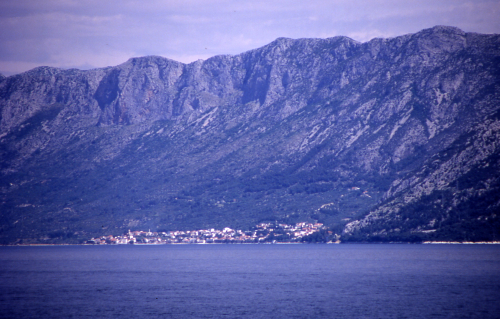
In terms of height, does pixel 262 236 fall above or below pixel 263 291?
below

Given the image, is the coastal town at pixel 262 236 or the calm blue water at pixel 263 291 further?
the coastal town at pixel 262 236

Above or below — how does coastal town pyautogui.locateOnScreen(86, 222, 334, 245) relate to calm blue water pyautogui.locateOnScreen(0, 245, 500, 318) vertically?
below

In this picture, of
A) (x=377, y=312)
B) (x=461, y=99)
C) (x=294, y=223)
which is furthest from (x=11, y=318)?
(x=461, y=99)

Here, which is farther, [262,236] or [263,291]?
[262,236]

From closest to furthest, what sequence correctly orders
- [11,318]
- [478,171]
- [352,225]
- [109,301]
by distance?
1. [11,318]
2. [109,301]
3. [478,171]
4. [352,225]

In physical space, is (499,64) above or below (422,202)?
above

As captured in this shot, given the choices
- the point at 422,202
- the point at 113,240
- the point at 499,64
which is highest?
the point at 499,64

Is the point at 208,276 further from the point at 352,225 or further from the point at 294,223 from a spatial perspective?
the point at 294,223

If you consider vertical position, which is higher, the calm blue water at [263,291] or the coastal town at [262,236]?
the calm blue water at [263,291]
